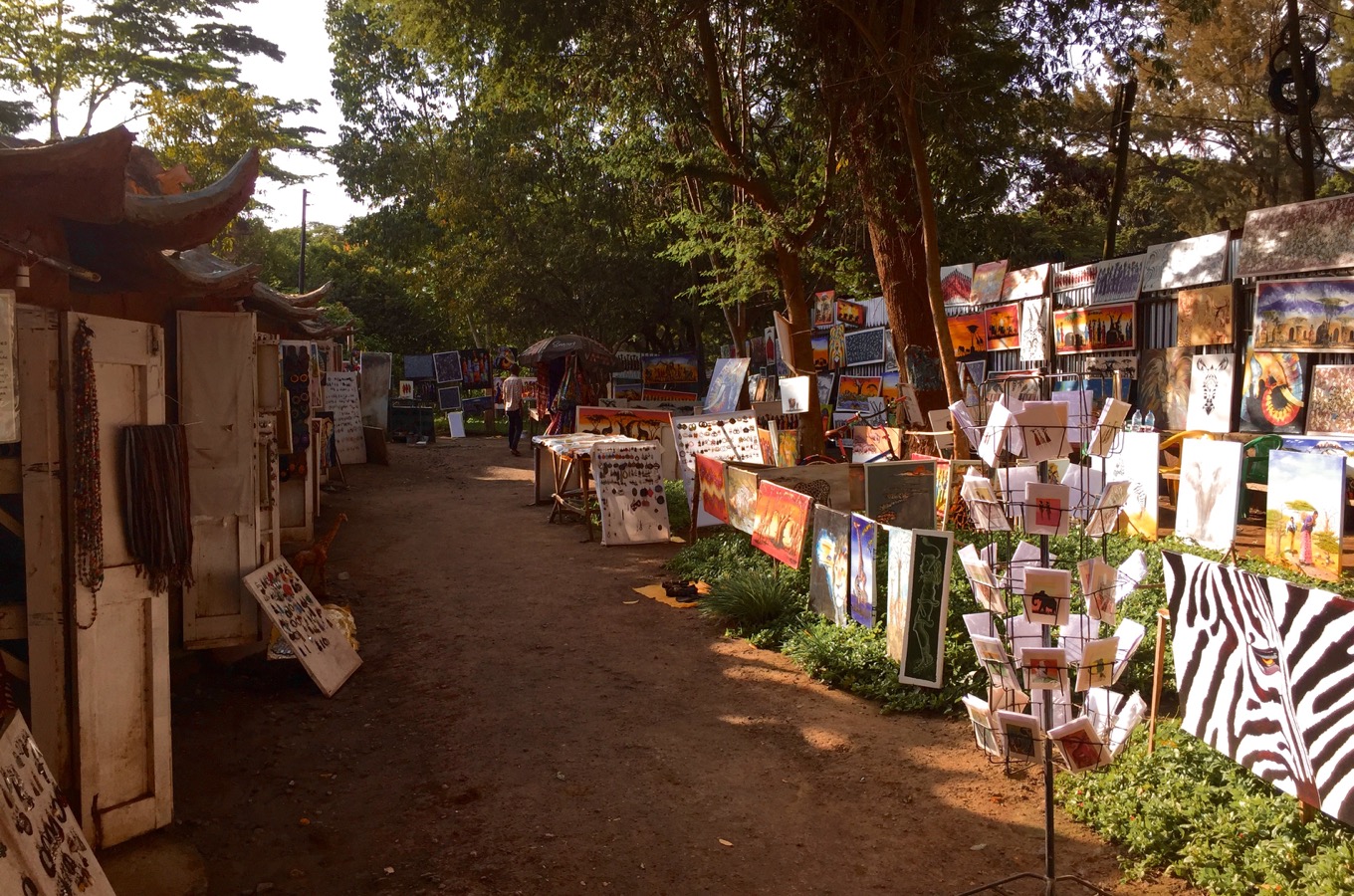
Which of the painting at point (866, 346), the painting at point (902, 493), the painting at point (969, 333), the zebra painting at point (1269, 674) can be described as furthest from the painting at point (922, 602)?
the painting at point (866, 346)

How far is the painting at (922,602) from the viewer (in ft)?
22.1

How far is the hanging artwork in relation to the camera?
53.3ft

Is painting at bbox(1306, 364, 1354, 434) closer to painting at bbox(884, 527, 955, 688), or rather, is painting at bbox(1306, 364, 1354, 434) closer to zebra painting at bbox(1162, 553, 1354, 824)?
painting at bbox(884, 527, 955, 688)

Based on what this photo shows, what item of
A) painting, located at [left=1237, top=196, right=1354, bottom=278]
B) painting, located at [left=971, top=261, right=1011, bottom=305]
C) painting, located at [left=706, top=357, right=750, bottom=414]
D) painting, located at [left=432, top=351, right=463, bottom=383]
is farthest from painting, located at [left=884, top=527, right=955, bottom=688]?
painting, located at [left=432, top=351, right=463, bottom=383]

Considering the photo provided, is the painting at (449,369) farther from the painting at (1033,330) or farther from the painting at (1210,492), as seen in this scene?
the painting at (1210,492)

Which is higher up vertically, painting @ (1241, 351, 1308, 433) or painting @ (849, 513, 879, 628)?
painting @ (1241, 351, 1308, 433)

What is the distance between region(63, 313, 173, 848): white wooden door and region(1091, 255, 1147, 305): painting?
11.6m

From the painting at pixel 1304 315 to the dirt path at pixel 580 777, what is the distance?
→ 6.99m

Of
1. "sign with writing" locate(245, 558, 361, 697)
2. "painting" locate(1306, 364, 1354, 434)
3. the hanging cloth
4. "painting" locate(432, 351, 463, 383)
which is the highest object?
"painting" locate(432, 351, 463, 383)

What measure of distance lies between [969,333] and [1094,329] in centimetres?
285

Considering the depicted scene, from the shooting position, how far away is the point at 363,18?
34500 millimetres

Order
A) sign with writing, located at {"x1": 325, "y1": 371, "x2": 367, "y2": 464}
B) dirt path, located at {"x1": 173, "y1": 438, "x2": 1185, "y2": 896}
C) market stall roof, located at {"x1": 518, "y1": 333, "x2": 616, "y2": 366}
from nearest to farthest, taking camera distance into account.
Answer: dirt path, located at {"x1": 173, "y1": 438, "x2": 1185, "y2": 896} → sign with writing, located at {"x1": 325, "y1": 371, "x2": 367, "y2": 464} → market stall roof, located at {"x1": 518, "y1": 333, "x2": 616, "y2": 366}

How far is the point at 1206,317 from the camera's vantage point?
11.8m

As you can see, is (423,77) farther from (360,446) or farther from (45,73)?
(360,446)
